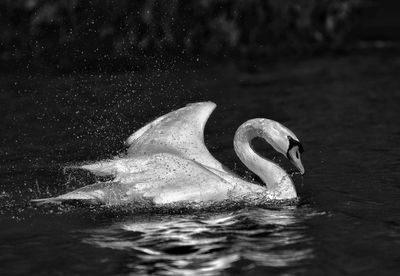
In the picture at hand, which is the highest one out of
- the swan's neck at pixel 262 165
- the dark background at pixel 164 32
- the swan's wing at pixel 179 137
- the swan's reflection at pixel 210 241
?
the dark background at pixel 164 32

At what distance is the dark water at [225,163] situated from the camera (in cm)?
802

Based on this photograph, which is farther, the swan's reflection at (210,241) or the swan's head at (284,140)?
the swan's head at (284,140)

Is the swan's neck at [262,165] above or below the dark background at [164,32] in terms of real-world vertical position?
below

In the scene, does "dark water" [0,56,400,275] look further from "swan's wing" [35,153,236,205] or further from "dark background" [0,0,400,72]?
"dark background" [0,0,400,72]

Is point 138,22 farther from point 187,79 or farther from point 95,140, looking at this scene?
point 95,140

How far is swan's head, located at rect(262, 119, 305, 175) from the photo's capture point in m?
10.3

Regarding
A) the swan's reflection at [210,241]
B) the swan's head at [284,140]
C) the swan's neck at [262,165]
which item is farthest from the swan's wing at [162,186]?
the swan's head at [284,140]

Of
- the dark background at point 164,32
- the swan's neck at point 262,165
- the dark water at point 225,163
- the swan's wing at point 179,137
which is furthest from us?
the dark background at point 164,32

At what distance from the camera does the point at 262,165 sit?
10.5m

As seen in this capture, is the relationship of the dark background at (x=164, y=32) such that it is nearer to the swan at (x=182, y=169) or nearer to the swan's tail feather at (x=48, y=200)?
the swan at (x=182, y=169)

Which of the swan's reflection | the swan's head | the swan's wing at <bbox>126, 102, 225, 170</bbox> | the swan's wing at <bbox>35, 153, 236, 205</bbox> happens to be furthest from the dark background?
the swan's reflection

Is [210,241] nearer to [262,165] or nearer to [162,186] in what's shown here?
[162,186]

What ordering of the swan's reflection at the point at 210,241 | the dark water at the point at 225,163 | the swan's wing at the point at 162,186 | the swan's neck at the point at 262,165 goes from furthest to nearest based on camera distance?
the swan's neck at the point at 262,165, the swan's wing at the point at 162,186, the dark water at the point at 225,163, the swan's reflection at the point at 210,241

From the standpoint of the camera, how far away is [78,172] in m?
11.5
